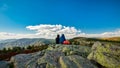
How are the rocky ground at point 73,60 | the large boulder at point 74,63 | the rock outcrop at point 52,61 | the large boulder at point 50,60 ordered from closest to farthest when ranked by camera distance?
the large boulder at point 74,63 → the rock outcrop at point 52,61 → the rocky ground at point 73,60 → the large boulder at point 50,60

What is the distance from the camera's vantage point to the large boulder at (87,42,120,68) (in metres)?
18.3

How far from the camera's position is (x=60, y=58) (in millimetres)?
19812

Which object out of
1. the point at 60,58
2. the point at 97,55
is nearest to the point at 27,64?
the point at 60,58

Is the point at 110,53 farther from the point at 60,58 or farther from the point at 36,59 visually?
the point at 36,59

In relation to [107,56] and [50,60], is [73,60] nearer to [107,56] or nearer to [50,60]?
[50,60]

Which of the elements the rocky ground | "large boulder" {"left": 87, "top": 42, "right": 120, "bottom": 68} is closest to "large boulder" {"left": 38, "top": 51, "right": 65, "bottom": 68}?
the rocky ground

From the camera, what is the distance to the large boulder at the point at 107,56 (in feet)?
60.0

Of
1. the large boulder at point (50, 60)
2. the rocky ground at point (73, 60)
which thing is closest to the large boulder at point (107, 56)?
the rocky ground at point (73, 60)

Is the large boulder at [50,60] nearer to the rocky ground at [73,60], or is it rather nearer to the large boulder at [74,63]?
the rocky ground at [73,60]

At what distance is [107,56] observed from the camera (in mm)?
19188

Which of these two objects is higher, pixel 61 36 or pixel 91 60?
pixel 61 36

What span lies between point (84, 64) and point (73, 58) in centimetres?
182

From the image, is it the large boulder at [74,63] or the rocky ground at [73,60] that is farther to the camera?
the rocky ground at [73,60]

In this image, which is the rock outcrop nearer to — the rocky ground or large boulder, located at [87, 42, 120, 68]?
the rocky ground
